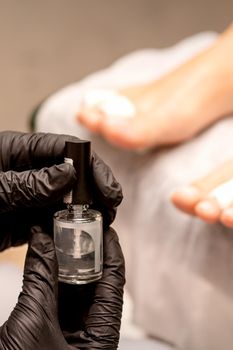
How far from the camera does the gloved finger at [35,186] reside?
65 centimetres

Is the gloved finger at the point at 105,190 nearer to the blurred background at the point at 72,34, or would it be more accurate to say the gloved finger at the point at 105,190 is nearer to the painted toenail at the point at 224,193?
the painted toenail at the point at 224,193

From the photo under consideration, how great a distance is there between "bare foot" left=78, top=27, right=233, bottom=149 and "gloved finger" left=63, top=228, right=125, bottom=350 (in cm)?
31

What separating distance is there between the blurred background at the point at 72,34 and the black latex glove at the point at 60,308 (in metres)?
1.19

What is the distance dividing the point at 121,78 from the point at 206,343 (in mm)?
559

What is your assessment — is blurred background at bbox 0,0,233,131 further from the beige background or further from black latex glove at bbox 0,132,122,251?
black latex glove at bbox 0,132,122,251

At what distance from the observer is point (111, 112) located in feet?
3.43

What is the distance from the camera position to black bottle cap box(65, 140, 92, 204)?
2.15 ft

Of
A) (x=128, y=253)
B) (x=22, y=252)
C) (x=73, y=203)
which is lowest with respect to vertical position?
(x=22, y=252)

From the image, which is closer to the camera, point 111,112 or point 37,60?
point 111,112

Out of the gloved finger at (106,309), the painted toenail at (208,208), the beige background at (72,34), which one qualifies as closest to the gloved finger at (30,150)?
the gloved finger at (106,309)

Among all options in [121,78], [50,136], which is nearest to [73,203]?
[50,136]

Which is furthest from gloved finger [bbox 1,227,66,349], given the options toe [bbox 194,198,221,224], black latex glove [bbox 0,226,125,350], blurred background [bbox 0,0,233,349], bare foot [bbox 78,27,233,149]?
blurred background [bbox 0,0,233,349]

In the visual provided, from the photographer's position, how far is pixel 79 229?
66 centimetres

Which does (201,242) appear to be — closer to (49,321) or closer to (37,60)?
(49,321)
